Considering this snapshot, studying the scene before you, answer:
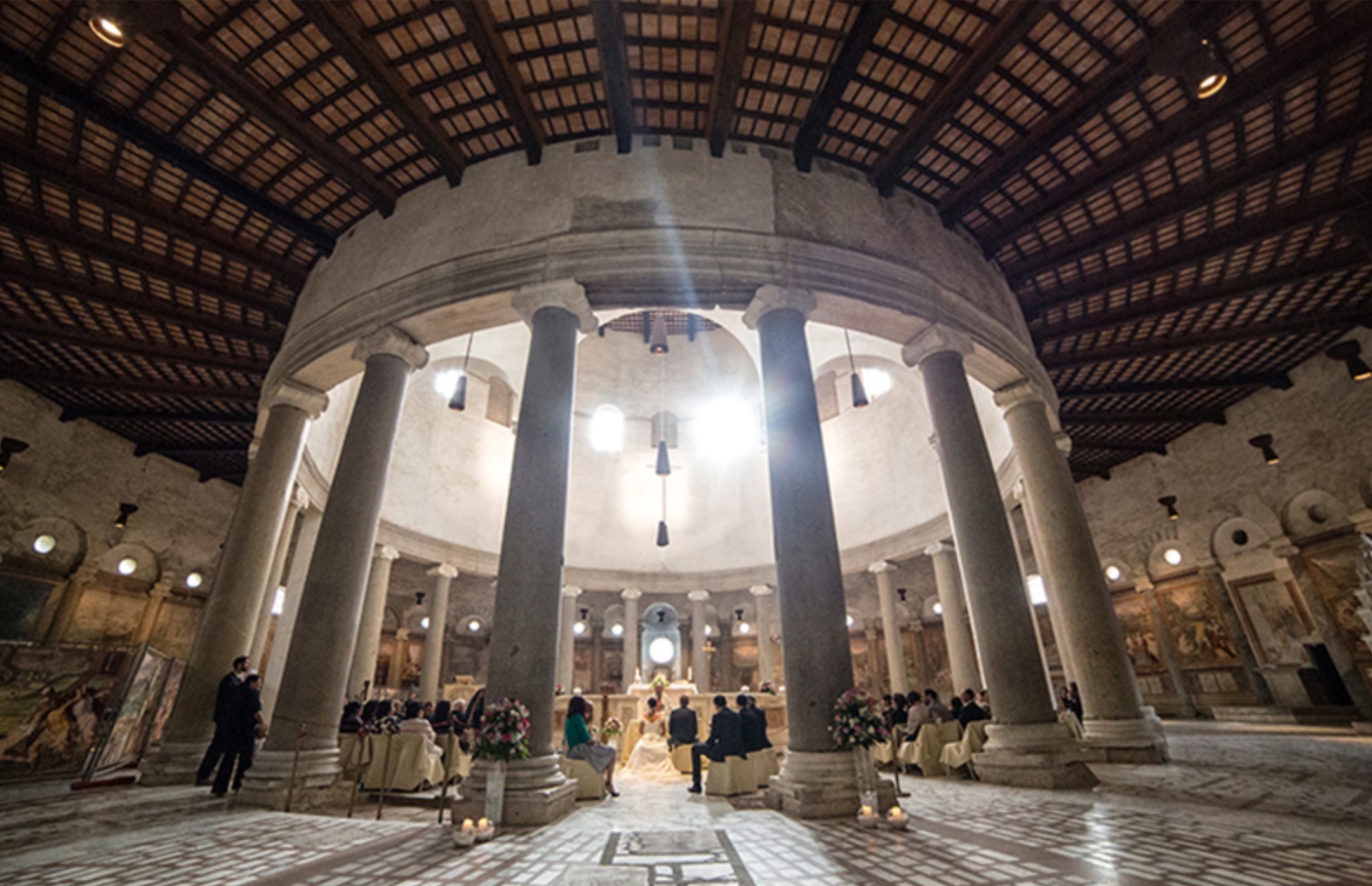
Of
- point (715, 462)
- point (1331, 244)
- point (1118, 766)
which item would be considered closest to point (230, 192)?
point (1118, 766)

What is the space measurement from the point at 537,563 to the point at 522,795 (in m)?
2.18

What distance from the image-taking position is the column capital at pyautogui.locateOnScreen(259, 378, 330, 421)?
9695mm

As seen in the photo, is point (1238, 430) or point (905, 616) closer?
point (1238, 430)

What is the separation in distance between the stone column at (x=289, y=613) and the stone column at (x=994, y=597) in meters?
11.5

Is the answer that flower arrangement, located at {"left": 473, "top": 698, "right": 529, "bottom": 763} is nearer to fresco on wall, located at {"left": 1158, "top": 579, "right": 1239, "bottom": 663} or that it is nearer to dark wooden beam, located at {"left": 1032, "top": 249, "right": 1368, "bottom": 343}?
dark wooden beam, located at {"left": 1032, "top": 249, "right": 1368, "bottom": 343}

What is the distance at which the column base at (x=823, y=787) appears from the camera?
220 inches

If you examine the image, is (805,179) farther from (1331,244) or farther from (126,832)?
(126,832)

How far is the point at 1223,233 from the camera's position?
31.2ft

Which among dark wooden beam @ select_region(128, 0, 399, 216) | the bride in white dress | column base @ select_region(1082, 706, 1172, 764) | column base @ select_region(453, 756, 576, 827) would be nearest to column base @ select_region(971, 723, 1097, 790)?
column base @ select_region(1082, 706, 1172, 764)

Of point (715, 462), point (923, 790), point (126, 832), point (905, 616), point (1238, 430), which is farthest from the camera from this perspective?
point (715, 462)

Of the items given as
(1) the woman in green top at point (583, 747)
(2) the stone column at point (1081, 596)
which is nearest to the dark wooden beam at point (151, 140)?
(1) the woman in green top at point (583, 747)

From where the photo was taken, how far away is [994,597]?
7.64 meters

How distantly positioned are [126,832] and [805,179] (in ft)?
34.5

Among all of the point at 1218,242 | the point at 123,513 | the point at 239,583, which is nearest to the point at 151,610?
the point at 123,513
